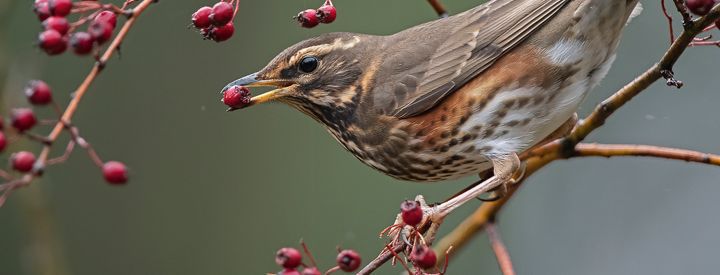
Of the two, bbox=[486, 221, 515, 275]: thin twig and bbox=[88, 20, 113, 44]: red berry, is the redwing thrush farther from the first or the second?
bbox=[88, 20, 113, 44]: red berry

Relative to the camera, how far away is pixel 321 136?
7180 millimetres

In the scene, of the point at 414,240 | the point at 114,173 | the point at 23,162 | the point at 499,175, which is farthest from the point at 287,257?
the point at 499,175

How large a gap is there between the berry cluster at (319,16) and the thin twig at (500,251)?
1.00m

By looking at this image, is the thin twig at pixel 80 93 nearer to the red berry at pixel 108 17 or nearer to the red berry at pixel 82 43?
the red berry at pixel 82 43

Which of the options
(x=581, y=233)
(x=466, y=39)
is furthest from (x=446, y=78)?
(x=581, y=233)

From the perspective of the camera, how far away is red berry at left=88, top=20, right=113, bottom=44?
2.42 meters

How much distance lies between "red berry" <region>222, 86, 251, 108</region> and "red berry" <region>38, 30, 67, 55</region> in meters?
1.00

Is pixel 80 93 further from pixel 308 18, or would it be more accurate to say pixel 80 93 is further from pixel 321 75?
pixel 321 75

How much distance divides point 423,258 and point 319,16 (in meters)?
1.01

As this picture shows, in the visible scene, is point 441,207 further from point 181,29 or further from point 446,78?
point 181,29

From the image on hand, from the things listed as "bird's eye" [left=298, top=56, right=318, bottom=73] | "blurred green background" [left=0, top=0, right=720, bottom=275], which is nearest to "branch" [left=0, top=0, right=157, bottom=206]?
"bird's eye" [left=298, top=56, right=318, bottom=73]

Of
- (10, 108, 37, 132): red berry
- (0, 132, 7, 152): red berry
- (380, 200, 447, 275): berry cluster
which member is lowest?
(380, 200, 447, 275): berry cluster

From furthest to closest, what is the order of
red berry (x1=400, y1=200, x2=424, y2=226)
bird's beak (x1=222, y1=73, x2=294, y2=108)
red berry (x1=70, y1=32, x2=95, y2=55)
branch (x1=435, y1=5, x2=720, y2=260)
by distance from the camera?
bird's beak (x1=222, y1=73, x2=294, y2=108) → branch (x1=435, y1=5, x2=720, y2=260) → red berry (x1=400, y1=200, x2=424, y2=226) → red berry (x1=70, y1=32, x2=95, y2=55)

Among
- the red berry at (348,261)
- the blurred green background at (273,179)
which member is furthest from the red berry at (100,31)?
the blurred green background at (273,179)
